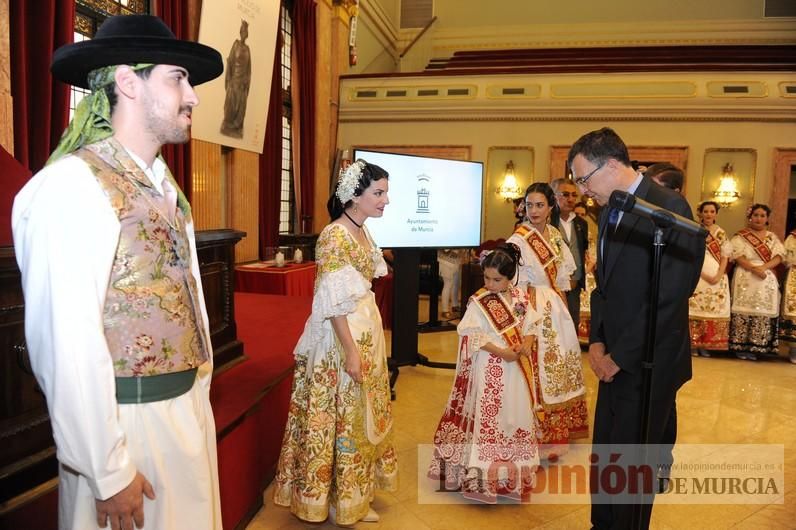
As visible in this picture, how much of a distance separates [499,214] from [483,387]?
24.4 feet

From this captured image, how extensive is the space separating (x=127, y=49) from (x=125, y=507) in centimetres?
96

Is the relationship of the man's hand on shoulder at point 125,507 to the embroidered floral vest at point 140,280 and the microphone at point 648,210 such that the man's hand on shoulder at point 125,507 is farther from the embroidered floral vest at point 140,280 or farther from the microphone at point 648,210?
the microphone at point 648,210

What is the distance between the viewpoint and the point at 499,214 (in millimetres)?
9523

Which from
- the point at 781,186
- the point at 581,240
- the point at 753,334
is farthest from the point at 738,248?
the point at 781,186

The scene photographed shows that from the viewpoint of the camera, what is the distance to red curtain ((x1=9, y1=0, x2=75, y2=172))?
324 centimetres

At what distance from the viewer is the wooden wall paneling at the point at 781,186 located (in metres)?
8.27

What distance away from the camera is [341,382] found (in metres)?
2.08

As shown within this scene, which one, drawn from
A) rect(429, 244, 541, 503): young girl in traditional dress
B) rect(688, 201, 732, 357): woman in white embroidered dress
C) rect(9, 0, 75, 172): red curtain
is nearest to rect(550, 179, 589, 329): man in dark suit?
rect(429, 244, 541, 503): young girl in traditional dress

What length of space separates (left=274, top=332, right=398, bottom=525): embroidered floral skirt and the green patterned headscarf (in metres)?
1.22

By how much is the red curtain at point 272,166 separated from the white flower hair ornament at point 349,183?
516 cm

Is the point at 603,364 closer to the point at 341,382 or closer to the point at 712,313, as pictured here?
the point at 341,382

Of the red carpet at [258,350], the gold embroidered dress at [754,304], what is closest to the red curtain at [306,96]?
the red carpet at [258,350]

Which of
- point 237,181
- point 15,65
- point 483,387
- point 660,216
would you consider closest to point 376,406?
point 483,387

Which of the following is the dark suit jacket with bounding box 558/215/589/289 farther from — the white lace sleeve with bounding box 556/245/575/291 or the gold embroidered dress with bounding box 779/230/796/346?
the gold embroidered dress with bounding box 779/230/796/346
